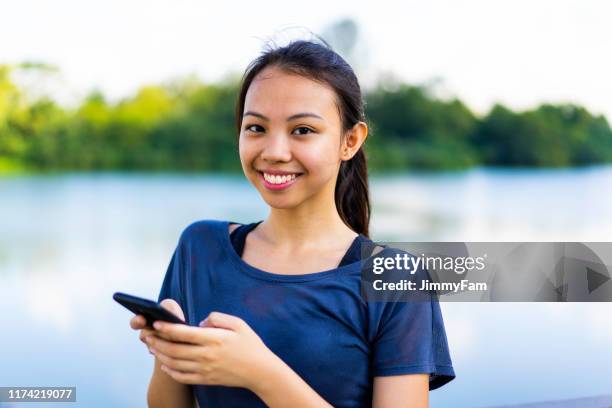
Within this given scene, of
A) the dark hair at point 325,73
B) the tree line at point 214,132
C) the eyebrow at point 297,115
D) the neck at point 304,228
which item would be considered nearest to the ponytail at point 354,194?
the dark hair at point 325,73

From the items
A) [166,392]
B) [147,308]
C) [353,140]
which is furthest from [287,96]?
[166,392]

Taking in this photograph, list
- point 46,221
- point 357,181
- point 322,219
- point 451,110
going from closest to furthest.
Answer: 1. point 322,219
2. point 357,181
3. point 46,221
4. point 451,110

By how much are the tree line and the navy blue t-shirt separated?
32.2ft

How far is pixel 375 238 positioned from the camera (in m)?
1.78

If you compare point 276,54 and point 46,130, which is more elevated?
point 46,130

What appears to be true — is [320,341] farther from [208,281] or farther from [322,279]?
[208,281]

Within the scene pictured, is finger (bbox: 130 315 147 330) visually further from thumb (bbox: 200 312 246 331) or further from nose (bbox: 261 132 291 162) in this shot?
nose (bbox: 261 132 291 162)

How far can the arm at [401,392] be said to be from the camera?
3.30 ft

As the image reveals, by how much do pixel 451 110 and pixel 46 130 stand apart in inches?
242

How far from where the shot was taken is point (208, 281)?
3.65ft

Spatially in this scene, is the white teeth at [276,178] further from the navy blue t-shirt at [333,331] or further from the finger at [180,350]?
the finger at [180,350]

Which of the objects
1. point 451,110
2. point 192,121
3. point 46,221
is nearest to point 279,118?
point 46,221

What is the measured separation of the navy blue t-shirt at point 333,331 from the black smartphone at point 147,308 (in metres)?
0.20

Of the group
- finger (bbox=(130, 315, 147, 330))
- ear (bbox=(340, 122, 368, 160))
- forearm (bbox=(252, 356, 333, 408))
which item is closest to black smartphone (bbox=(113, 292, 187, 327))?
finger (bbox=(130, 315, 147, 330))
